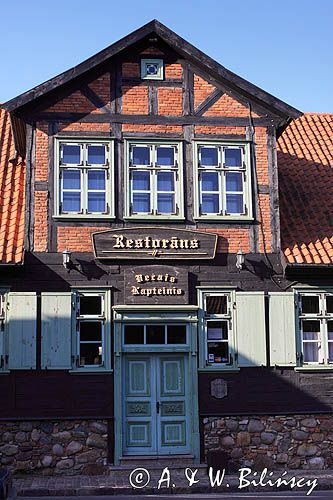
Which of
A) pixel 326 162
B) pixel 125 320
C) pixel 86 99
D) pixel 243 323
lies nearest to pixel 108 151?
pixel 86 99

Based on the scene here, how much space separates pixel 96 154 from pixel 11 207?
2172 mm

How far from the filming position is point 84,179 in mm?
15961

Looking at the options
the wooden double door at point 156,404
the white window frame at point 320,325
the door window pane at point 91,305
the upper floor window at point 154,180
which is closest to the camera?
the wooden double door at point 156,404

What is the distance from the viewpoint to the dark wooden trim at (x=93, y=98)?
53.6 ft

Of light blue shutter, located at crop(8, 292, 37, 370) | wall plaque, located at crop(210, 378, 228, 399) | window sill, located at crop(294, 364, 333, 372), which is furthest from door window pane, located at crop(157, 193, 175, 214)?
window sill, located at crop(294, 364, 333, 372)

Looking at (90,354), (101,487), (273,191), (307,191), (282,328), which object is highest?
(307,191)

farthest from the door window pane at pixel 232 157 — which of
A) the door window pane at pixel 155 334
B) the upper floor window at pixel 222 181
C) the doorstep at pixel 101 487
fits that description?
the doorstep at pixel 101 487

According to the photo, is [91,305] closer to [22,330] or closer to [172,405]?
[22,330]

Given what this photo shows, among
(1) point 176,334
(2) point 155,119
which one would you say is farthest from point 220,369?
(2) point 155,119

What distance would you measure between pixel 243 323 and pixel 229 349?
608 millimetres

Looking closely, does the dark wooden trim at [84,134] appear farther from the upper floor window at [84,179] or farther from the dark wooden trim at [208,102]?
the dark wooden trim at [208,102]

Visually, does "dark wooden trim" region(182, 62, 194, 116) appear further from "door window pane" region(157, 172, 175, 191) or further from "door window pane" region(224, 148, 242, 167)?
"door window pane" region(157, 172, 175, 191)

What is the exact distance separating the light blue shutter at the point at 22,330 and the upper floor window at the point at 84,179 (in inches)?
77.1

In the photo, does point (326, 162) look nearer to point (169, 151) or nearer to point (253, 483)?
point (169, 151)
